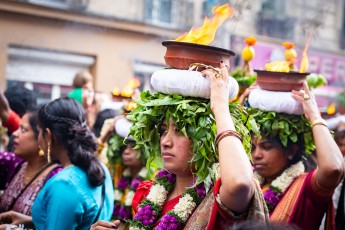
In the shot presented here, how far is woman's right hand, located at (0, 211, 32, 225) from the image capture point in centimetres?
463

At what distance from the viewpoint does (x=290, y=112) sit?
4773mm

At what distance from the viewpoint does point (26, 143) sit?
521cm

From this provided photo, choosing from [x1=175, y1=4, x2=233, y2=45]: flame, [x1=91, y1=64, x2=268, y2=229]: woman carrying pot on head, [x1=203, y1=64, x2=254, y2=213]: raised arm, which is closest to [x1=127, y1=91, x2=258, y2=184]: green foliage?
[x1=91, y1=64, x2=268, y2=229]: woman carrying pot on head

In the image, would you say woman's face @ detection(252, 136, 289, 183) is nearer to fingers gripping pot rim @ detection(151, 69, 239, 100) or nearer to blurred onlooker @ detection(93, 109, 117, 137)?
fingers gripping pot rim @ detection(151, 69, 239, 100)

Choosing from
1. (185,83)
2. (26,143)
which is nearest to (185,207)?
(185,83)

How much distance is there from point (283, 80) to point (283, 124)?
35 cm

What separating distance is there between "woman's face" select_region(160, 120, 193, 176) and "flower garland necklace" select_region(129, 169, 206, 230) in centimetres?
14

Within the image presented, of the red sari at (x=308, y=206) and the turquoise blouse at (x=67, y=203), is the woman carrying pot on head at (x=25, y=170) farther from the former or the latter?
the red sari at (x=308, y=206)

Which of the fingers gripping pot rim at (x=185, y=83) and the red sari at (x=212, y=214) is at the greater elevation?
the fingers gripping pot rim at (x=185, y=83)

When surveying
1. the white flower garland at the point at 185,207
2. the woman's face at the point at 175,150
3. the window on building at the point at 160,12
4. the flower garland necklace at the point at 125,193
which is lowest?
the flower garland necklace at the point at 125,193

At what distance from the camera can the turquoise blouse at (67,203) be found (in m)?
4.25

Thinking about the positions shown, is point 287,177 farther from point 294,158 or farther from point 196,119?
point 196,119

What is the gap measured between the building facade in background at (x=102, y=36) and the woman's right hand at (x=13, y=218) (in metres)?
9.20

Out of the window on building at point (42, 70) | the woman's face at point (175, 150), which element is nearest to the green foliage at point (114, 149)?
the woman's face at point (175, 150)
